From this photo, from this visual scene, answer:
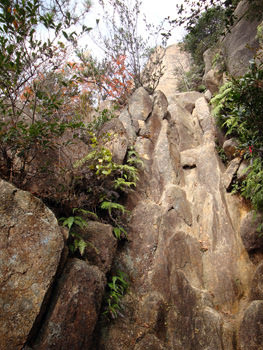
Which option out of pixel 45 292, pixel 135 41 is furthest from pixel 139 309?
pixel 135 41

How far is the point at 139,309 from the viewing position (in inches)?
224

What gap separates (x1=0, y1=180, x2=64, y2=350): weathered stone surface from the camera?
3.45 meters

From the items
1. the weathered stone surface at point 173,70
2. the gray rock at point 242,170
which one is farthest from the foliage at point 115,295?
the weathered stone surface at point 173,70

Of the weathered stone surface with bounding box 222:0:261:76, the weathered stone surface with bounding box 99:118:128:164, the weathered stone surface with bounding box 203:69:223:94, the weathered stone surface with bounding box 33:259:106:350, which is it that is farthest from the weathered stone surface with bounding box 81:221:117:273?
the weathered stone surface with bounding box 203:69:223:94

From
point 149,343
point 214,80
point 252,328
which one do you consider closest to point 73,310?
point 149,343

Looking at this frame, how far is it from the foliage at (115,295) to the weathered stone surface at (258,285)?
3.18 meters

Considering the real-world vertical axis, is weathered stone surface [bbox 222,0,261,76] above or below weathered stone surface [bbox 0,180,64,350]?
above

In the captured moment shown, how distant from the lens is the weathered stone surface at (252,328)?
189 inches

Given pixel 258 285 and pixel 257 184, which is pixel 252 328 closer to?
pixel 258 285

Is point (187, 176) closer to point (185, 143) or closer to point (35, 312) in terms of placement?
point (185, 143)

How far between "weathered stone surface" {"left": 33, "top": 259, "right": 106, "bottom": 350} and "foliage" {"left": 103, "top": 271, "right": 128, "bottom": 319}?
737 mm

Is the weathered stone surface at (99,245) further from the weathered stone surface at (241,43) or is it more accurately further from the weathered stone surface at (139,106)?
the weathered stone surface at (241,43)

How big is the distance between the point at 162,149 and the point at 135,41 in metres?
5.96

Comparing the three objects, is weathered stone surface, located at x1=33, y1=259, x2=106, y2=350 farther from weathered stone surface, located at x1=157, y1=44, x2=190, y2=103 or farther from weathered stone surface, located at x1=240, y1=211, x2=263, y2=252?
weathered stone surface, located at x1=157, y1=44, x2=190, y2=103
